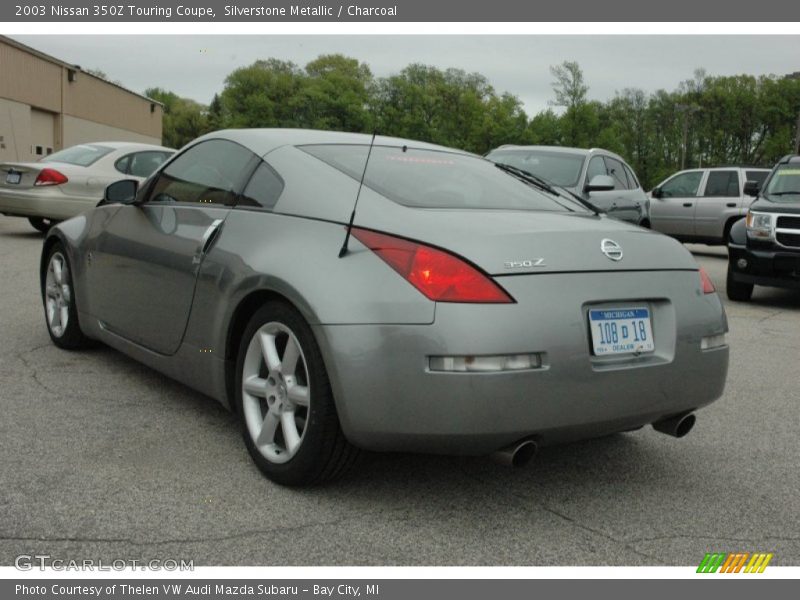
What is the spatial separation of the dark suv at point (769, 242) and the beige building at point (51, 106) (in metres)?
32.8

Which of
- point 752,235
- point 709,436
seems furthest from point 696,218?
point 709,436

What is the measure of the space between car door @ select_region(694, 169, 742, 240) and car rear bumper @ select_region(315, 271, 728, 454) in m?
15.6

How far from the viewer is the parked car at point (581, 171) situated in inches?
446

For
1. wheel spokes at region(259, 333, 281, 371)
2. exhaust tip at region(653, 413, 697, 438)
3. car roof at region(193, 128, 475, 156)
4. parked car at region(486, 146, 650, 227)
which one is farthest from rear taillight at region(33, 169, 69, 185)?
exhaust tip at region(653, 413, 697, 438)

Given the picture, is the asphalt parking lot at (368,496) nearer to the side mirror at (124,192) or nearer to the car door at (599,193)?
the side mirror at (124,192)

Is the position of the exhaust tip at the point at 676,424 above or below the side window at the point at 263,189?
below

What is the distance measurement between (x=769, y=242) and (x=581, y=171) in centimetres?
255

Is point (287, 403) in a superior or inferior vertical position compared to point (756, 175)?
inferior

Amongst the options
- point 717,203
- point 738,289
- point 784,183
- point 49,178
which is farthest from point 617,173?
point 49,178

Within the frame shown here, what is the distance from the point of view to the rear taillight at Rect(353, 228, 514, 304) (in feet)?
9.96

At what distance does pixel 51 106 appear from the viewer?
42.8 m

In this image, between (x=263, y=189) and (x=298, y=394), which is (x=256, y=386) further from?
(x=263, y=189)

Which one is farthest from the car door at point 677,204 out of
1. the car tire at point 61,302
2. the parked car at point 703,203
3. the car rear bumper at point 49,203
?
the car tire at point 61,302
